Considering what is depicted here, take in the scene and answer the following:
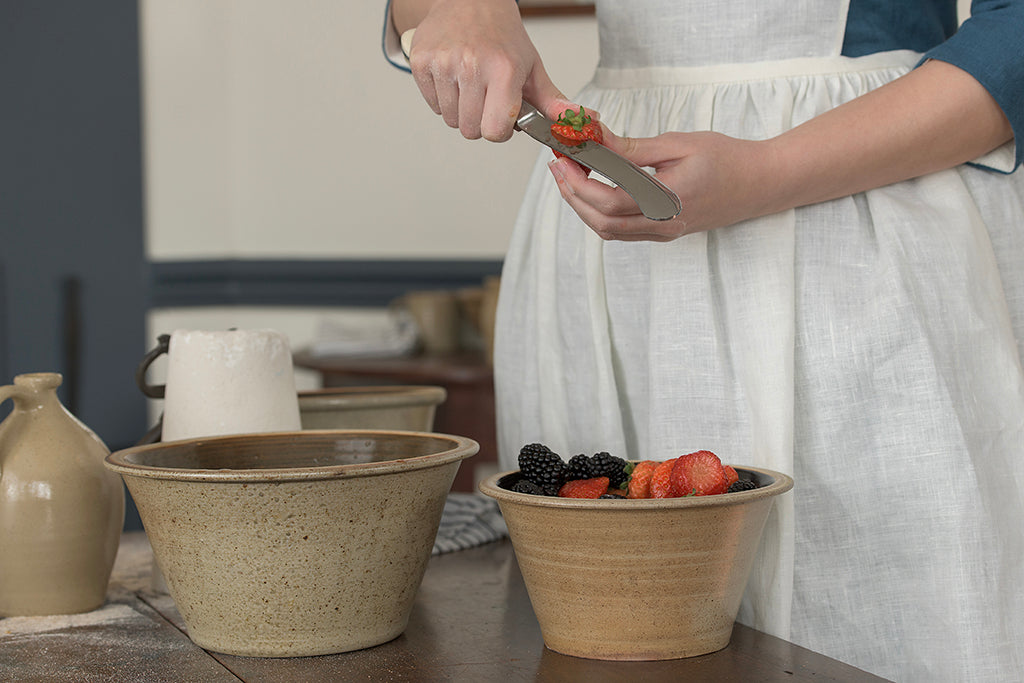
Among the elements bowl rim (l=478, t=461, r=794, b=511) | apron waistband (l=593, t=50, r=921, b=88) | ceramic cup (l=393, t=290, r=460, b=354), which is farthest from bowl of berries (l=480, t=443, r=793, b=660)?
ceramic cup (l=393, t=290, r=460, b=354)

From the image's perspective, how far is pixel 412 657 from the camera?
2.05ft

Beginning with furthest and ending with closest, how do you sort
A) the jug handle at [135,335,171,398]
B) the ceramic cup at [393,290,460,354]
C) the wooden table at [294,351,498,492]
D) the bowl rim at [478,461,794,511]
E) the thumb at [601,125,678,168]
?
the ceramic cup at [393,290,460,354] → the wooden table at [294,351,498,492] → the jug handle at [135,335,171,398] → the thumb at [601,125,678,168] → the bowl rim at [478,461,794,511]

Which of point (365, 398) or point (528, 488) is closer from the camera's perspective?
point (528, 488)

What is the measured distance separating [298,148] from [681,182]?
211cm

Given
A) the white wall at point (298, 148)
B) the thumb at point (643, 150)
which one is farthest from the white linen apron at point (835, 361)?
the white wall at point (298, 148)

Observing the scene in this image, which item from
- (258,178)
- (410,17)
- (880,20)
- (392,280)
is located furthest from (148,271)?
(880,20)

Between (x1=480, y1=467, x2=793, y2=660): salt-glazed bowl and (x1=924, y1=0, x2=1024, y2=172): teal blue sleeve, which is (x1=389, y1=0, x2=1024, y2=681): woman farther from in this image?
(x1=480, y1=467, x2=793, y2=660): salt-glazed bowl

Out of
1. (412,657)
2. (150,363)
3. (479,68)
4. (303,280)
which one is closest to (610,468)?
(412,657)

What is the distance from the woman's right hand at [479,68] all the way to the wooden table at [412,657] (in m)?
0.31

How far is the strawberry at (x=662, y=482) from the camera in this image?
621mm

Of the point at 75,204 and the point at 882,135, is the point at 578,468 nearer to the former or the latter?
the point at 882,135

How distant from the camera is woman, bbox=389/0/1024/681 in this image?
0.70m

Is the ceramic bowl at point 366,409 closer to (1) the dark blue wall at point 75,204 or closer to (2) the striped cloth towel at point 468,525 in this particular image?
(2) the striped cloth towel at point 468,525

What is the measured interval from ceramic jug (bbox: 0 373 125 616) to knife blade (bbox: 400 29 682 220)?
1.22 ft
